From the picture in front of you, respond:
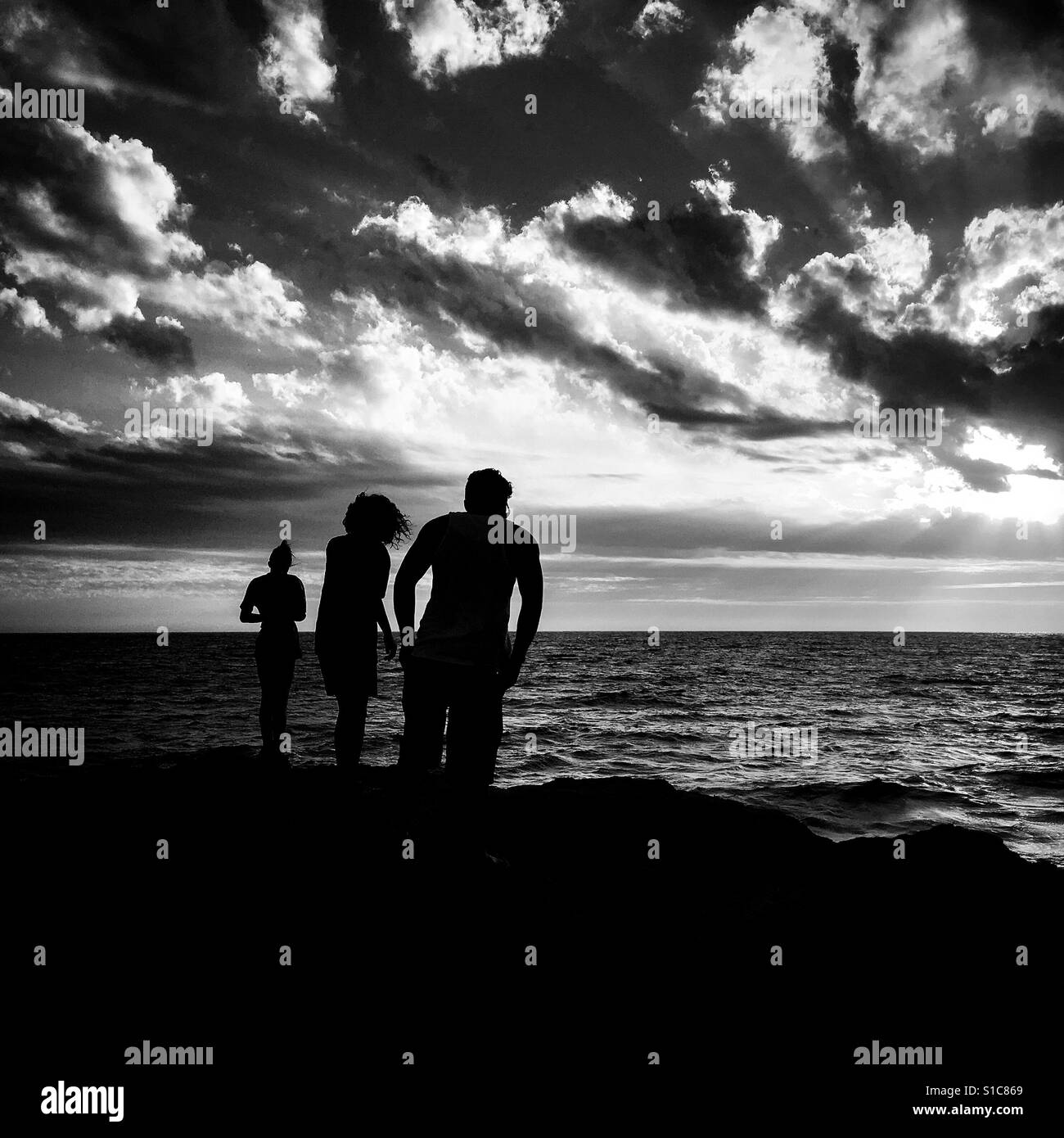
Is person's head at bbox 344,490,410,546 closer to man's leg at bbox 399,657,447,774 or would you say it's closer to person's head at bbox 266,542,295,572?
person's head at bbox 266,542,295,572

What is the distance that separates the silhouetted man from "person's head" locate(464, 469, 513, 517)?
0.66 ft

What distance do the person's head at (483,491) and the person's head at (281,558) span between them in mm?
4002

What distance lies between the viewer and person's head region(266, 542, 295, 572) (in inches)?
286

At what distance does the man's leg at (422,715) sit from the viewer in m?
3.71

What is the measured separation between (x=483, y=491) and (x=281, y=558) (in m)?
4.10

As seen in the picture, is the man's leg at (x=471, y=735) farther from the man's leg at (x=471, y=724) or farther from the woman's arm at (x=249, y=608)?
the woman's arm at (x=249, y=608)

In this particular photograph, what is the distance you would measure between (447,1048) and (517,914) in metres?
0.92

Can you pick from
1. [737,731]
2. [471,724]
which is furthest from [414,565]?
[737,731]

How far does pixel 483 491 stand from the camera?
4020mm

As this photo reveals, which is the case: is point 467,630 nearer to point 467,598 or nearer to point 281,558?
point 467,598

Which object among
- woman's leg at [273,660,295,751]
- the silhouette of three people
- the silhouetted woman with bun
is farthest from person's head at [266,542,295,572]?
the silhouette of three people

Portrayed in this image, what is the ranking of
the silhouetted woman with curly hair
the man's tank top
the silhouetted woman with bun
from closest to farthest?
1. the man's tank top
2. the silhouetted woman with curly hair
3. the silhouetted woman with bun

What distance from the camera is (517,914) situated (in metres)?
4.02

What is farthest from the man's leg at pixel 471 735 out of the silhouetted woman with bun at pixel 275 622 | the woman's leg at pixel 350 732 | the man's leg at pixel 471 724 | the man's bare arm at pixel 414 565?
the silhouetted woman with bun at pixel 275 622
